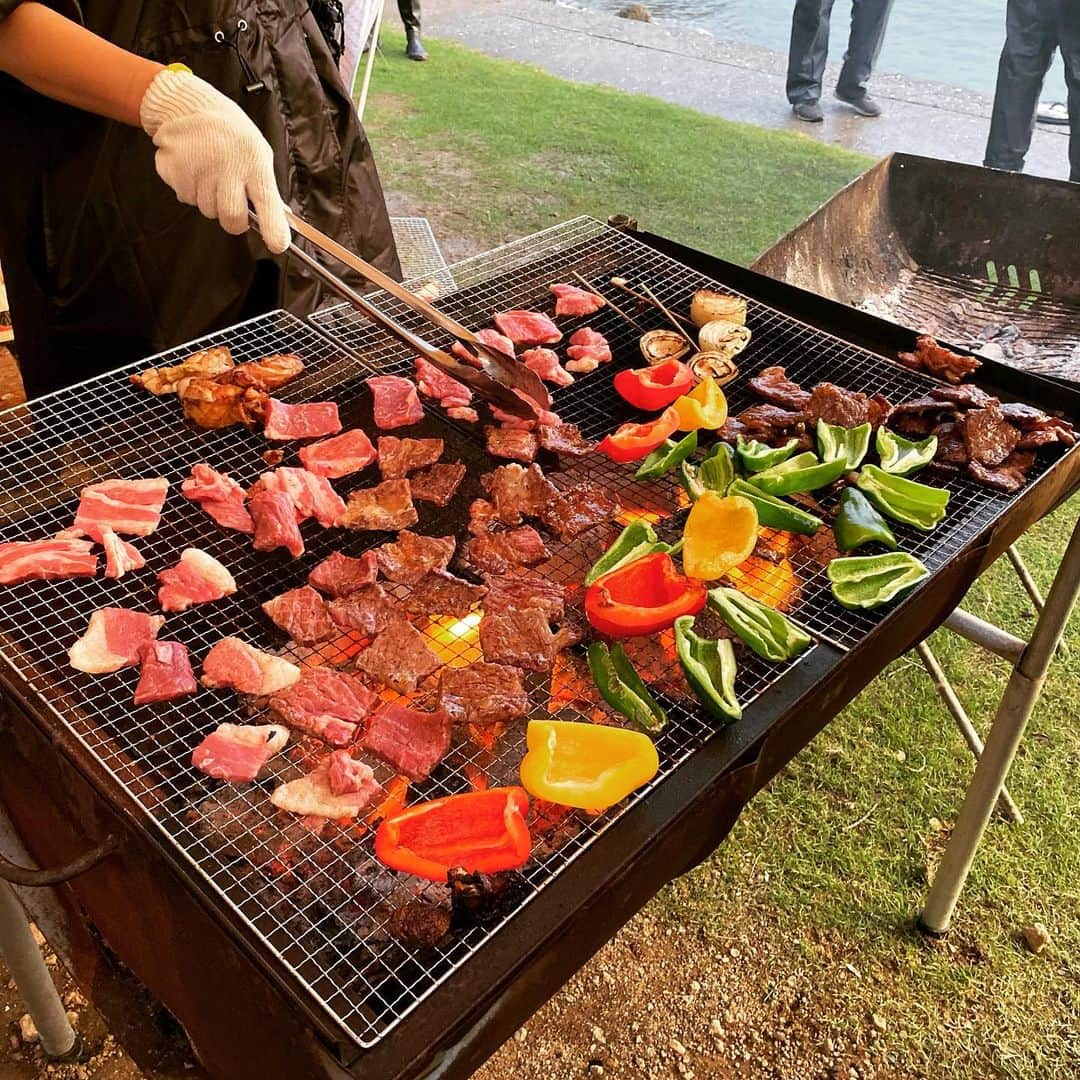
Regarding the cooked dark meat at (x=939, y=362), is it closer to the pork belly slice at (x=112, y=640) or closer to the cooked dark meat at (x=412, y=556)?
the cooked dark meat at (x=412, y=556)

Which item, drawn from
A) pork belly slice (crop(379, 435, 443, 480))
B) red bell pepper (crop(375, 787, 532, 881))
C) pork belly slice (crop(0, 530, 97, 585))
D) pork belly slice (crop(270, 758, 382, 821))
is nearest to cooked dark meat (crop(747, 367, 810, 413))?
pork belly slice (crop(379, 435, 443, 480))

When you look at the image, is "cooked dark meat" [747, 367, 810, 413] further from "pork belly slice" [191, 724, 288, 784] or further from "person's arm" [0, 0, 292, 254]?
"pork belly slice" [191, 724, 288, 784]

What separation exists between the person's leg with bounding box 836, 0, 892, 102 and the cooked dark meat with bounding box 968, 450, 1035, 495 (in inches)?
377

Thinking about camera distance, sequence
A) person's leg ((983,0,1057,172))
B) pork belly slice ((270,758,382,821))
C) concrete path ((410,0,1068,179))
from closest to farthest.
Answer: pork belly slice ((270,758,382,821)) < person's leg ((983,0,1057,172)) < concrete path ((410,0,1068,179))

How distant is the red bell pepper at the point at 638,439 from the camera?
9.61 feet

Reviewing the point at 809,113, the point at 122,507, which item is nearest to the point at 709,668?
the point at 122,507

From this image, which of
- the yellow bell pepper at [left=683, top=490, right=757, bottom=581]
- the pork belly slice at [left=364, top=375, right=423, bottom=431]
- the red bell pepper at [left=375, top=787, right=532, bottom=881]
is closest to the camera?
the red bell pepper at [left=375, top=787, right=532, bottom=881]

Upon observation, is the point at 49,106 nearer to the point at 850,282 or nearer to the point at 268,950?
the point at 268,950

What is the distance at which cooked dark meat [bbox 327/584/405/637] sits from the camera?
234 cm

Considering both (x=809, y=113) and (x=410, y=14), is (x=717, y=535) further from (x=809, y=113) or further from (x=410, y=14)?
(x=410, y=14)

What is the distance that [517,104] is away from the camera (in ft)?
36.2

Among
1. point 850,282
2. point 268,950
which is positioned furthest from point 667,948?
point 850,282

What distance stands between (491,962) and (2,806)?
4.83 ft

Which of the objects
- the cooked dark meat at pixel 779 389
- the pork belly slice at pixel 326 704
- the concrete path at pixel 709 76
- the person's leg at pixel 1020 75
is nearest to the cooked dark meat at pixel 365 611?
the pork belly slice at pixel 326 704
